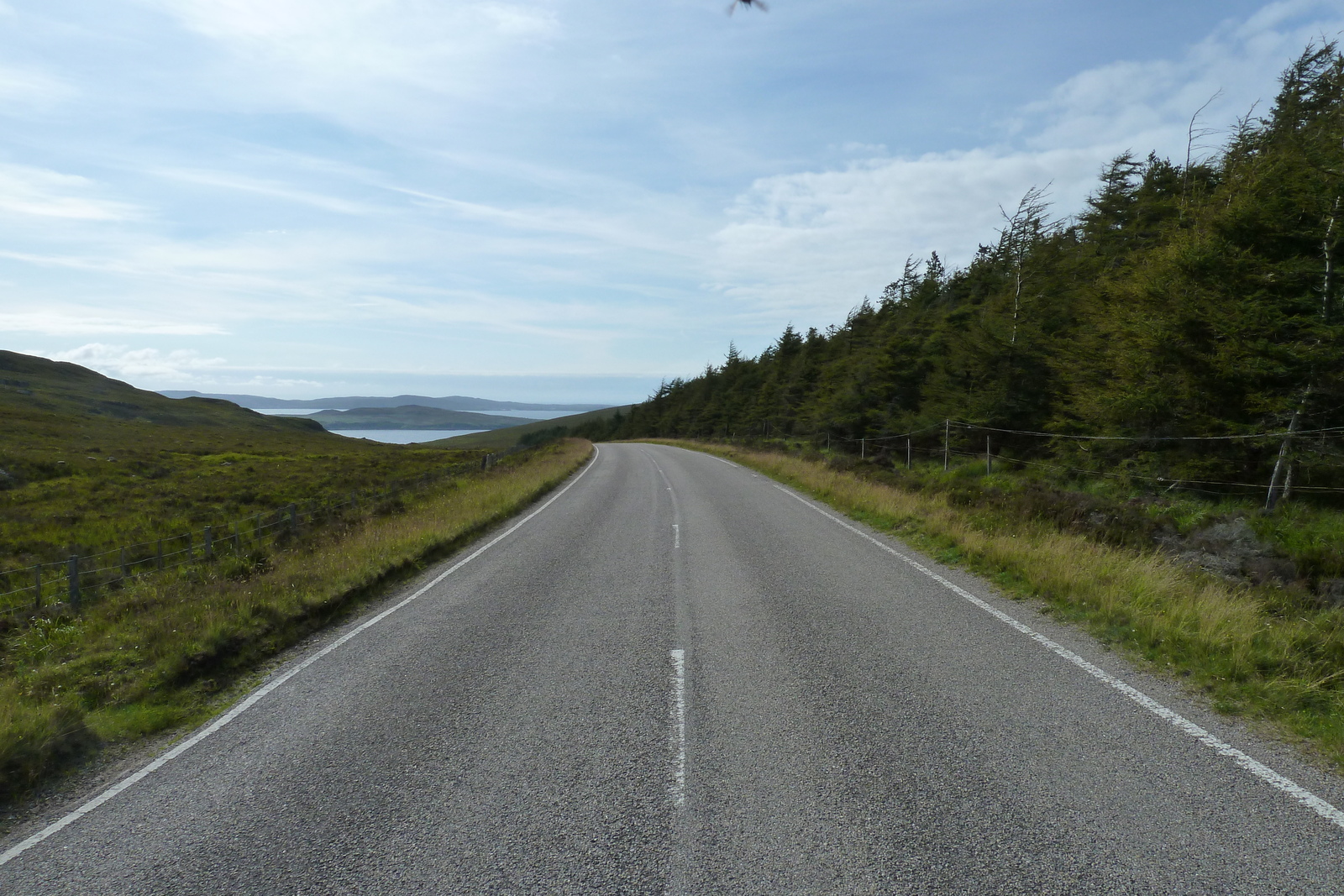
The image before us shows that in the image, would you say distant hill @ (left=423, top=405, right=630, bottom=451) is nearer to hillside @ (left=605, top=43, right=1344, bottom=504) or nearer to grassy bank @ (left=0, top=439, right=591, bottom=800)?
hillside @ (left=605, top=43, right=1344, bottom=504)

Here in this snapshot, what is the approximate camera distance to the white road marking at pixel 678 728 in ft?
12.8

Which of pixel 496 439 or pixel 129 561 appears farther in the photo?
pixel 496 439

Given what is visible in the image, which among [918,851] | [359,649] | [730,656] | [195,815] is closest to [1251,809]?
[918,851]

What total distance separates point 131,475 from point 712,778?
42.4m

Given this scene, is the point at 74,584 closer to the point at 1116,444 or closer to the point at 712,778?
the point at 712,778

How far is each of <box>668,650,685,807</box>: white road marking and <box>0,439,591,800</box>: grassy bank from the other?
12.1ft

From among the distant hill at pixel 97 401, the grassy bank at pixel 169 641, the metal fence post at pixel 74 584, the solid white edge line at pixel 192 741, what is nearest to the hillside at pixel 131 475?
the distant hill at pixel 97 401

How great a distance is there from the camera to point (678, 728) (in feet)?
15.6

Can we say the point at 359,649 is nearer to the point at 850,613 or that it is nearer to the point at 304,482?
the point at 850,613

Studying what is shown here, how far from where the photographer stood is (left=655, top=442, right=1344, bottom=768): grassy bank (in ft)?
16.0

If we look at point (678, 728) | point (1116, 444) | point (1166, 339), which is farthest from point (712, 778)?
point (1116, 444)

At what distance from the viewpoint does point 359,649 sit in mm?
6848

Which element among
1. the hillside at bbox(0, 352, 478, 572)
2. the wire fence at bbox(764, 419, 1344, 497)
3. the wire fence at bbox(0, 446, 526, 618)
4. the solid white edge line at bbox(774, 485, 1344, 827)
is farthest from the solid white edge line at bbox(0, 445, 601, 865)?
the hillside at bbox(0, 352, 478, 572)

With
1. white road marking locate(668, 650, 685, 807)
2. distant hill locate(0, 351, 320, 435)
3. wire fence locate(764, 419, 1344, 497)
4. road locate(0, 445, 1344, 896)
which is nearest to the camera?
road locate(0, 445, 1344, 896)
